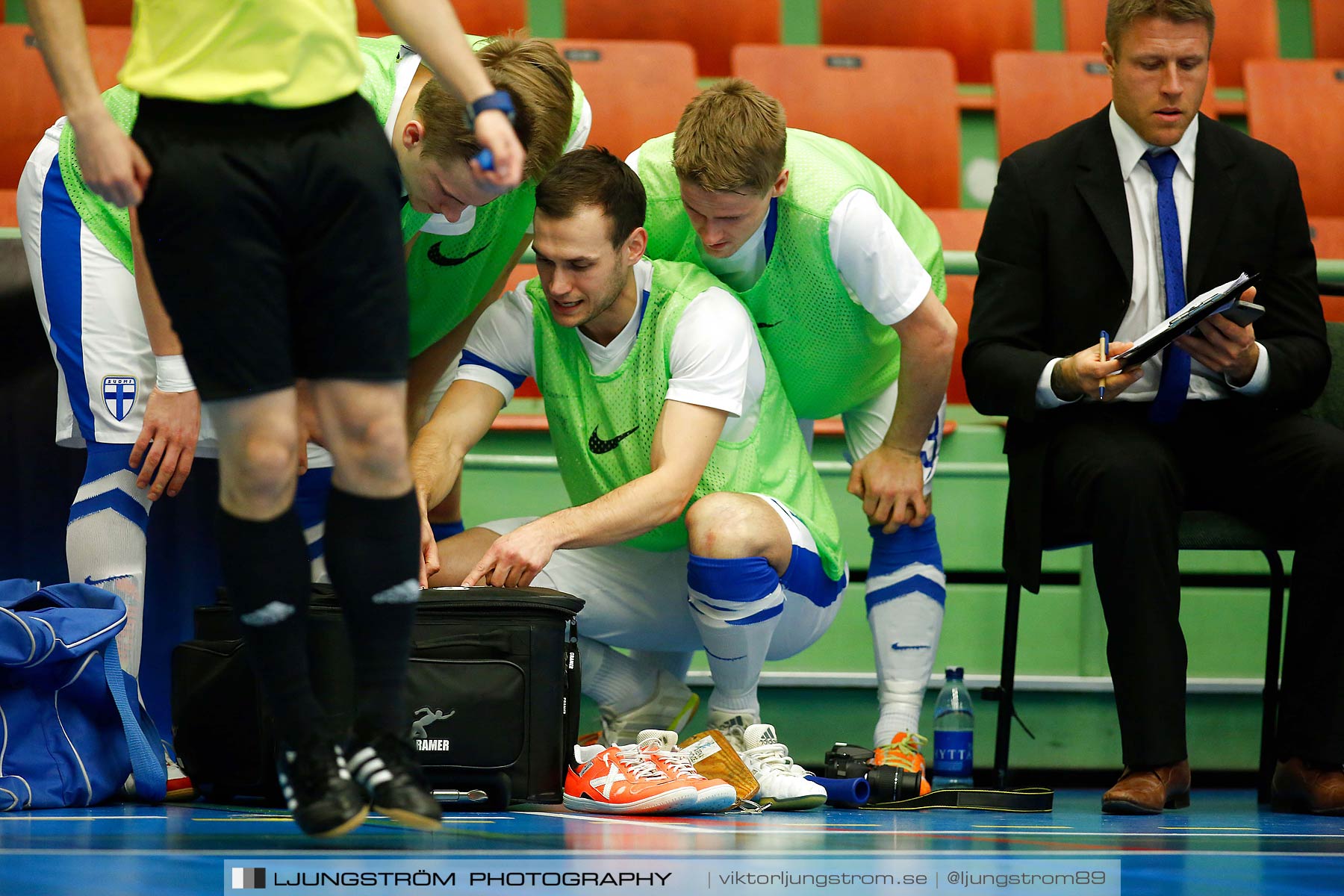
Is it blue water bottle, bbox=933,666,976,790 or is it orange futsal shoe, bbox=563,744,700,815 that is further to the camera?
blue water bottle, bbox=933,666,976,790

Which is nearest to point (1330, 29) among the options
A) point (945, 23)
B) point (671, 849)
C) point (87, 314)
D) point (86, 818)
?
point (945, 23)


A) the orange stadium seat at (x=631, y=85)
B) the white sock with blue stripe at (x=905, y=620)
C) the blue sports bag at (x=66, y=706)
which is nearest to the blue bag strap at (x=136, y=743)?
the blue sports bag at (x=66, y=706)

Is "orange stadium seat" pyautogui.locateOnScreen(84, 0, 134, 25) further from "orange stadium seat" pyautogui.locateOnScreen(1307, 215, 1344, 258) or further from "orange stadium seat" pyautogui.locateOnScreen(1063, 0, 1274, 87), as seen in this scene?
"orange stadium seat" pyautogui.locateOnScreen(1307, 215, 1344, 258)

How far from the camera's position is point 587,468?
2.88 m

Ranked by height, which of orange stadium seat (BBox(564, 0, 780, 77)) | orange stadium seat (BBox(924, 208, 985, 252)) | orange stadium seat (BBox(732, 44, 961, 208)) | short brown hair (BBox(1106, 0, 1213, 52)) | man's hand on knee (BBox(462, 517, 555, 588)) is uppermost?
orange stadium seat (BBox(564, 0, 780, 77))

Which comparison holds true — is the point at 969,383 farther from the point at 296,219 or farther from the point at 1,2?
the point at 1,2

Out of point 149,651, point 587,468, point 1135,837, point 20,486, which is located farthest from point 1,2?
point 1135,837

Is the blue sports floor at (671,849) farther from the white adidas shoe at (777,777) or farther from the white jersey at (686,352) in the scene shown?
the white jersey at (686,352)

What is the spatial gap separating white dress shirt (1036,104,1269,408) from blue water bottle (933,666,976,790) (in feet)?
2.40

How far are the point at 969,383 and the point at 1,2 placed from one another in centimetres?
371

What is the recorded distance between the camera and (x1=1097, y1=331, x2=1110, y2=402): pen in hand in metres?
2.70

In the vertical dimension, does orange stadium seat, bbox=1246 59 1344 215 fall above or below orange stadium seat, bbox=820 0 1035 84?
below

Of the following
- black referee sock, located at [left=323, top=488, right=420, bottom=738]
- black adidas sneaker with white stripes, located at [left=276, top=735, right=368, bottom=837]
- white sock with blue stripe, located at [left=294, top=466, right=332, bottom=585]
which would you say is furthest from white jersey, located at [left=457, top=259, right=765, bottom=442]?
black adidas sneaker with white stripes, located at [left=276, top=735, right=368, bottom=837]

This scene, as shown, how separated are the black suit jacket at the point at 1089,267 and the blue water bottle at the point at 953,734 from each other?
0.40 m
